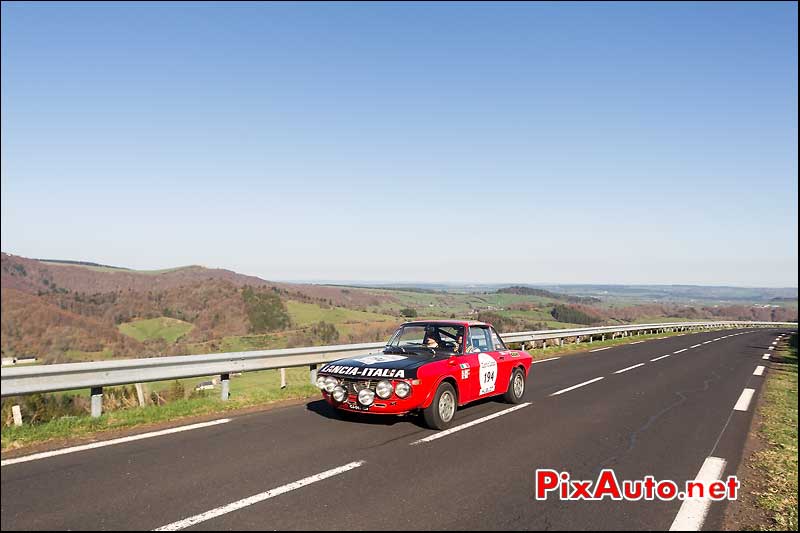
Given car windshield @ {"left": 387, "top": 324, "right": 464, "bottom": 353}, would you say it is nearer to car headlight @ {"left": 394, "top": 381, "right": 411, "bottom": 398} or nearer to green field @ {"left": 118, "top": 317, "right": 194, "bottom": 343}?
car headlight @ {"left": 394, "top": 381, "right": 411, "bottom": 398}

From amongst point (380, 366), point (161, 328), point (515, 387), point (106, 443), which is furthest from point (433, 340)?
point (161, 328)

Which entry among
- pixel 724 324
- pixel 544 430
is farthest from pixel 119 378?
pixel 724 324

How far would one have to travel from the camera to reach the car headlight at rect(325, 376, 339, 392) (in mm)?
8102

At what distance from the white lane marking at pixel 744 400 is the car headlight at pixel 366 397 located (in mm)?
7763

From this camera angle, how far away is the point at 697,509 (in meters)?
5.14

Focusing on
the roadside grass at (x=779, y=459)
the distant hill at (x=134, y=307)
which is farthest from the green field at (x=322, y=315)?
the roadside grass at (x=779, y=459)

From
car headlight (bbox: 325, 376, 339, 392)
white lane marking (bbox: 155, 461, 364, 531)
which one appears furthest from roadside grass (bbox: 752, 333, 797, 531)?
car headlight (bbox: 325, 376, 339, 392)

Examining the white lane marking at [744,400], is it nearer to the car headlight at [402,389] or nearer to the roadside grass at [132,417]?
the car headlight at [402,389]

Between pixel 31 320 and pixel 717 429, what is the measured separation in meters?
9.68

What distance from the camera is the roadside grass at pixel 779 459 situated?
5.21m

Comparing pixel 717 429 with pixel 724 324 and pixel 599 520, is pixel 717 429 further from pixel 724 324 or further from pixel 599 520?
pixel 724 324

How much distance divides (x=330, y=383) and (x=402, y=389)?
1.23m

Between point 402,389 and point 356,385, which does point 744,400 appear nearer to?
point 402,389

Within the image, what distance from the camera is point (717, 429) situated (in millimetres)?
8664
